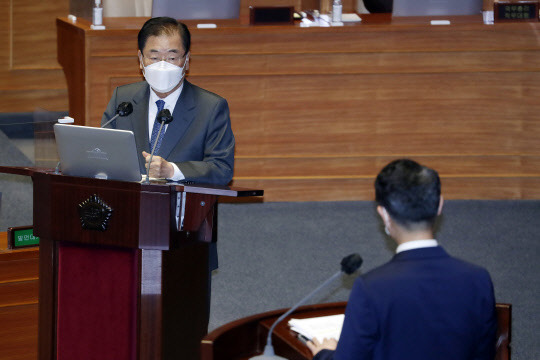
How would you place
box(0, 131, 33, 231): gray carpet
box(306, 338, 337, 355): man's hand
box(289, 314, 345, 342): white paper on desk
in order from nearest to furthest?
1. box(306, 338, 337, 355): man's hand
2. box(289, 314, 345, 342): white paper on desk
3. box(0, 131, 33, 231): gray carpet

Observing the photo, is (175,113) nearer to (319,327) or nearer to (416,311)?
(319,327)

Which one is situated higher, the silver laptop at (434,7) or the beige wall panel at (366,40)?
the silver laptop at (434,7)

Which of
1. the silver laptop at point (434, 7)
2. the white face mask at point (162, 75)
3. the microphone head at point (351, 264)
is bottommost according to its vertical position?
the microphone head at point (351, 264)

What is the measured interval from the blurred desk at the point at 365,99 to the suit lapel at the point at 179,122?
8.35 ft

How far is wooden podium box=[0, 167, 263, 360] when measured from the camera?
2.56 m

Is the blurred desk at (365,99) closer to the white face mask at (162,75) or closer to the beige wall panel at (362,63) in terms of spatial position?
the beige wall panel at (362,63)

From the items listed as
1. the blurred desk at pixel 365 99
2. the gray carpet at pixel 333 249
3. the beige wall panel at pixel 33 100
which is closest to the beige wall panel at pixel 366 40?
the blurred desk at pixel 365 99

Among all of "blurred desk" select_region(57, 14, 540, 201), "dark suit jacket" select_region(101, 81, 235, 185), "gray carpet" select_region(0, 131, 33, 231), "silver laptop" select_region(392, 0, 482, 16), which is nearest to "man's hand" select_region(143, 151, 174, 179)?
"dark suit jacket" select_region(101, 81, 235, 185)

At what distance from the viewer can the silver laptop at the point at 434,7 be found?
6000mm

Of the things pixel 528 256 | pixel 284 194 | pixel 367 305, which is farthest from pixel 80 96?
pixel 367 305

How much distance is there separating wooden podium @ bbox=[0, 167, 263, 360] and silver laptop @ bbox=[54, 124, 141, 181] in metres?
0.03

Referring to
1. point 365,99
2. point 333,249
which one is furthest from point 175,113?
point 365,99

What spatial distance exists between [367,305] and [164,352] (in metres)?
0.96

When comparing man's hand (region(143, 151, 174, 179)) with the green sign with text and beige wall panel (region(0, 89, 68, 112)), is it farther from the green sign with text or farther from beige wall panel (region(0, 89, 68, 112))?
beige wall panel (region(0, 89, 68, 112))
